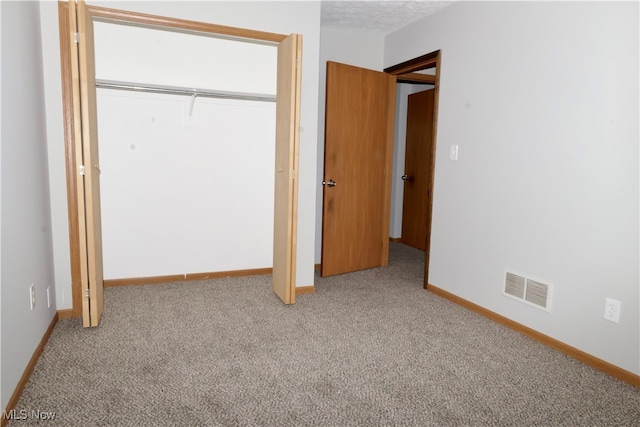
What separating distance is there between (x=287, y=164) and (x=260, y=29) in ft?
3.35

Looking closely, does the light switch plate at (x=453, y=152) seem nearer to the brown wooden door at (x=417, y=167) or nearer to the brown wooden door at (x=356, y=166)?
the brown wooden door at (x=356, y=166)

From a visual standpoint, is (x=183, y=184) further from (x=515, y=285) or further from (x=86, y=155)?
(x=515, y=285)

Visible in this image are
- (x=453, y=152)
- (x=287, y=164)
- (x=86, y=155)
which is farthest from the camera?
(x=453, y=152)

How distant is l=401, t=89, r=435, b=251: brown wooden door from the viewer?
17.3ft

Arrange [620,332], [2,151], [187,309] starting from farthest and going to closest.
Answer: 1. [187,309]
2. [620,332]
3. [2,151]

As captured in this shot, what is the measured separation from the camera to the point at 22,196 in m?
2.09

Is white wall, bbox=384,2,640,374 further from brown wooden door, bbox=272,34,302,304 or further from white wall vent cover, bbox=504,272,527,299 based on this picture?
brown wooden door, bbox=272,34,302,304

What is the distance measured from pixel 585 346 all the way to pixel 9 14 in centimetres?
336

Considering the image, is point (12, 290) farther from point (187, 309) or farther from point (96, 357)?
point (187, 309)

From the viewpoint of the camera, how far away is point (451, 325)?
113 inches

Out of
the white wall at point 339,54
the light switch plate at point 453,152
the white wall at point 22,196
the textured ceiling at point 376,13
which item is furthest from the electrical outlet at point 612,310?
the white wall at point 22,196

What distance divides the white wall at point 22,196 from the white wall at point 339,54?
2.25 m

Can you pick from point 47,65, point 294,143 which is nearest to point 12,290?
point 47,65
